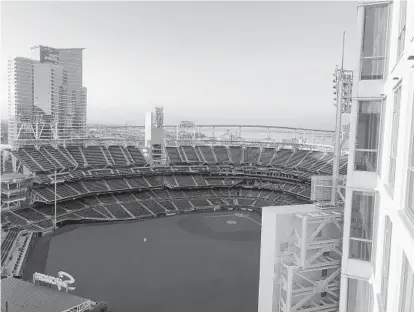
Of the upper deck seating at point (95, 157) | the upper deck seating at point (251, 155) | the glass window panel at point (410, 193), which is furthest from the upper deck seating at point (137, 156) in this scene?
the glass window panel at point (410, 193)

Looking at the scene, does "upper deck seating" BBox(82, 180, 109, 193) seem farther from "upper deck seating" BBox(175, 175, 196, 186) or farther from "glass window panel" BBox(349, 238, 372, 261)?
"glass window panel" BBox(349, 238, 372, 261)

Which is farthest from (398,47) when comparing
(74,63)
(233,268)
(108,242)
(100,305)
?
(74,63)

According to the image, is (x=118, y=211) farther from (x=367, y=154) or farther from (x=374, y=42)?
(x=374, y=42)

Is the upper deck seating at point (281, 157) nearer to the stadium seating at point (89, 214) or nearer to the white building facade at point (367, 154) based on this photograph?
the stadium seating at point (89, 214)

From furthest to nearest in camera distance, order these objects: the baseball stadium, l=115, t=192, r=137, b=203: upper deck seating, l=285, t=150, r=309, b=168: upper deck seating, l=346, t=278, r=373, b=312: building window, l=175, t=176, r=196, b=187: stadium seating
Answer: l=285, t=150, r=309, b=168: upper deck seating → l=175, t=176, r=196, b=187: stadium seating → l=115, t=192, r=137, b=203: upper deck seating → the baseball stadium → l=346, t=278, r=373, b=312: building window

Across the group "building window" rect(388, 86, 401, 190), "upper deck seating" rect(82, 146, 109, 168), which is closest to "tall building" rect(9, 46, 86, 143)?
"upper deck seating" rect(82, 146, 109, 168)

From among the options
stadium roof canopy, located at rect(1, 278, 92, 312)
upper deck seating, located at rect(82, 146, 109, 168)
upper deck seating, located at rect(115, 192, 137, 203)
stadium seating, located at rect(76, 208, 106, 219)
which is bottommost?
stadium seating, located at rect(76, 208, 106, 219)

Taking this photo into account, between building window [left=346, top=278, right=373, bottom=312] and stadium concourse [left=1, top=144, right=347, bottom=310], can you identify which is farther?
stadium concourse [left=1, top=144, right=347, bottom=310]

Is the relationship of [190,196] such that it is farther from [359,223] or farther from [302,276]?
[359,223]
